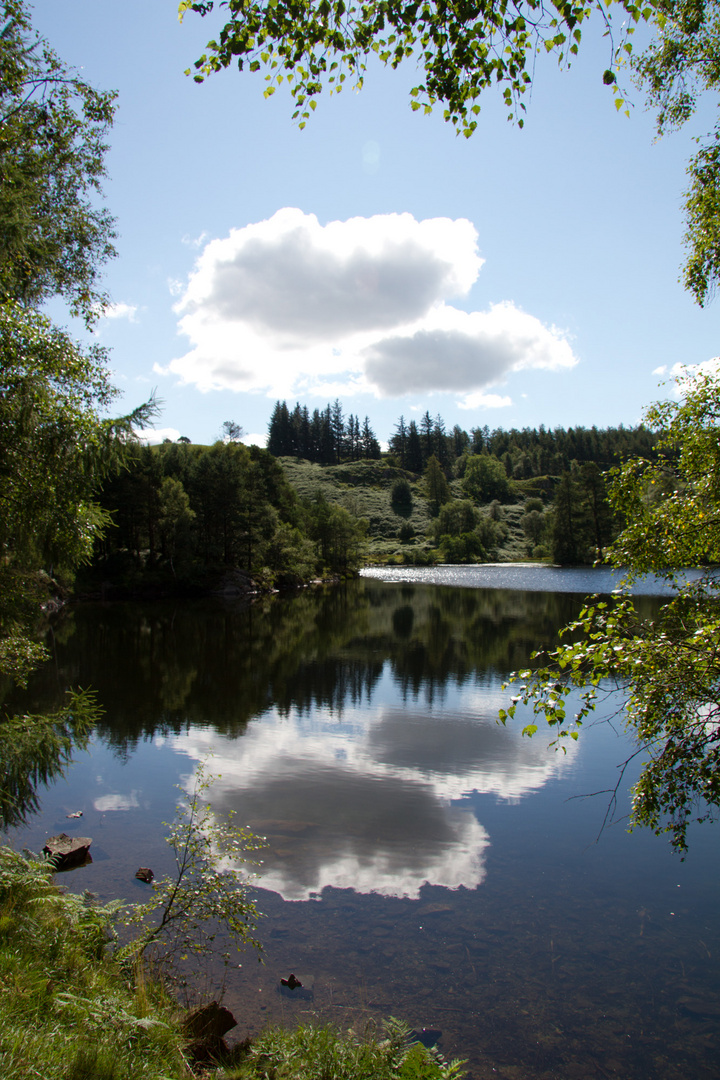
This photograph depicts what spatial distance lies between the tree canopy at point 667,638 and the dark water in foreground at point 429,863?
1.84 meters

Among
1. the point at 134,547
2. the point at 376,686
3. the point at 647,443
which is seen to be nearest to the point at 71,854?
the point at 376,686

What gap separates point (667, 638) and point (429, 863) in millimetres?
6447

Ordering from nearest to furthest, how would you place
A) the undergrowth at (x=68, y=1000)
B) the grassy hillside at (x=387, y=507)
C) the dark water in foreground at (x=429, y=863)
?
1. the undergrowth at (x=68, y=1000)
2. the dark water in foreground at (x=429, y=863)
3. the grassy hillside at (x=387, y=507)

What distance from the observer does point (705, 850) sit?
37.6 ft

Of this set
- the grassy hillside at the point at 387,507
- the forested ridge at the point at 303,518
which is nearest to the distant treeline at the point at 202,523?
the forested ridge at the point at 303,518

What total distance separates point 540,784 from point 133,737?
446 inches

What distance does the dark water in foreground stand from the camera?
22.8ft

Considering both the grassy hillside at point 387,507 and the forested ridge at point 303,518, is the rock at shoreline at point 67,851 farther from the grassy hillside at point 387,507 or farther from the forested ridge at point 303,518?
the grassy hillside at point 387,507

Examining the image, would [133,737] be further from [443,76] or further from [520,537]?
[520,537]

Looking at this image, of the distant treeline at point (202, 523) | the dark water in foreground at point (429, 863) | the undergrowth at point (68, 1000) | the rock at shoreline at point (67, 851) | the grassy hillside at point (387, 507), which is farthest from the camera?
the grassy hillside at point (387, 507)

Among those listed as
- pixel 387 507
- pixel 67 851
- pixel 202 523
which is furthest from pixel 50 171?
pixel 387 507

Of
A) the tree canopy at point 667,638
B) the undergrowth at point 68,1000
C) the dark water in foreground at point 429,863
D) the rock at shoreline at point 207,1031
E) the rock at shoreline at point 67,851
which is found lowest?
the dark water in foreground at point 429,863

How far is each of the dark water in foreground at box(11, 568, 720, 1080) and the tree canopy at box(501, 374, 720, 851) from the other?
6.05 feet

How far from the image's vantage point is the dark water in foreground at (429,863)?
6938 mm
